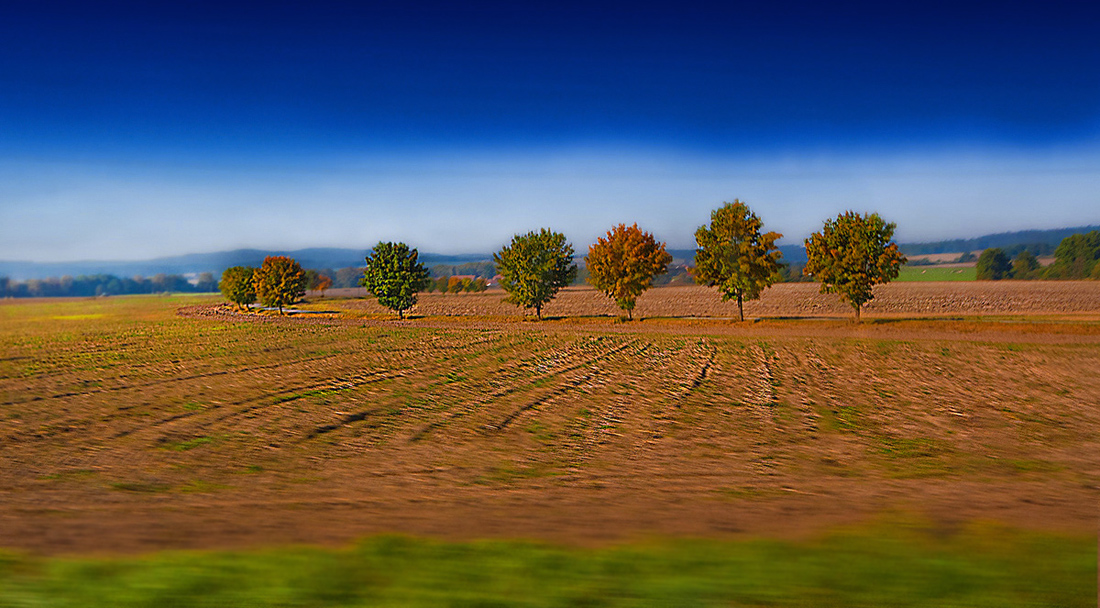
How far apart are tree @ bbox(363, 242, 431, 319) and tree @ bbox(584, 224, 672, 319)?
25234mm

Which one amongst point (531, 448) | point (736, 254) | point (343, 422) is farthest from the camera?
point (736, 254)

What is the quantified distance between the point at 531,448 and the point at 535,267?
173 feet

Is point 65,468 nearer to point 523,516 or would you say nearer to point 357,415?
point 357,415

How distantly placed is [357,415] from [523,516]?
9012 millimetres

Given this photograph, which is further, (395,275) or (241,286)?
(241,286)

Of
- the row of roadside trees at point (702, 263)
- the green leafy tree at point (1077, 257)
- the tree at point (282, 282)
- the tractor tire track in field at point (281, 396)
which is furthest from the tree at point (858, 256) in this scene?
the green leafy tree at point (1077, 257)

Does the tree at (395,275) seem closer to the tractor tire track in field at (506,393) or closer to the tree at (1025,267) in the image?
the tractor tire track in field at (506,393)

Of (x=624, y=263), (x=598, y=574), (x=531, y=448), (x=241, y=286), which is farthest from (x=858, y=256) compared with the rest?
(x=241, y=286)

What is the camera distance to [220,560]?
591 centimetres

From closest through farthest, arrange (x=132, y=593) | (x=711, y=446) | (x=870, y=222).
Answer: (x=132, y=593), (x=711, y=446), (x=870, y=222)

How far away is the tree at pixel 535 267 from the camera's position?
210 ft

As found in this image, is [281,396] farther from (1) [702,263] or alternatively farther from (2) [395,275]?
(2) [395,275]

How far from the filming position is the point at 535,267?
63875mm

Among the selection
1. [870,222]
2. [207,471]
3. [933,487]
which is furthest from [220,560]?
[870,222]
